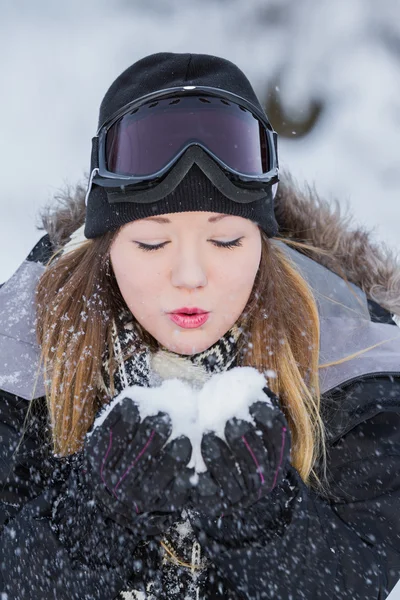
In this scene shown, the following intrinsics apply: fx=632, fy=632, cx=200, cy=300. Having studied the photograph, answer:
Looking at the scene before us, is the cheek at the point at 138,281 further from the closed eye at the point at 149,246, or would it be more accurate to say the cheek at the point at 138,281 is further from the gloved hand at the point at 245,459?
the gloved hand at the point at 245,459

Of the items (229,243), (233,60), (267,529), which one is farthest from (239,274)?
(233,60)

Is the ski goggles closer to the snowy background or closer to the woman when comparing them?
the woman

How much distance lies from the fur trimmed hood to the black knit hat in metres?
0.51

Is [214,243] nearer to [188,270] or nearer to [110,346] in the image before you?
[188,270]

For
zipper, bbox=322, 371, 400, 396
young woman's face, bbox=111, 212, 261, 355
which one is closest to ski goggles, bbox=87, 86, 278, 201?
young woman's face, bbox=111, 212, 261, 355

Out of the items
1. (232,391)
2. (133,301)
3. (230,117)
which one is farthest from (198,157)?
(232,391)

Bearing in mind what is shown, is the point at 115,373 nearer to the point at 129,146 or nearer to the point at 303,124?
the point at 129,146

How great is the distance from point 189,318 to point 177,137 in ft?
1.81

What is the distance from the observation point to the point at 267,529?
1.79m

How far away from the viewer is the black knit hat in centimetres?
188

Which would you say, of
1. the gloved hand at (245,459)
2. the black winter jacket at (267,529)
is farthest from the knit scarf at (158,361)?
the gloved hand at (245,459)

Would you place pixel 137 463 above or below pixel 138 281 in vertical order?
below

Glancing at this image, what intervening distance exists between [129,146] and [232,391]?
85 cm

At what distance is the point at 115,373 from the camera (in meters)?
2.20
